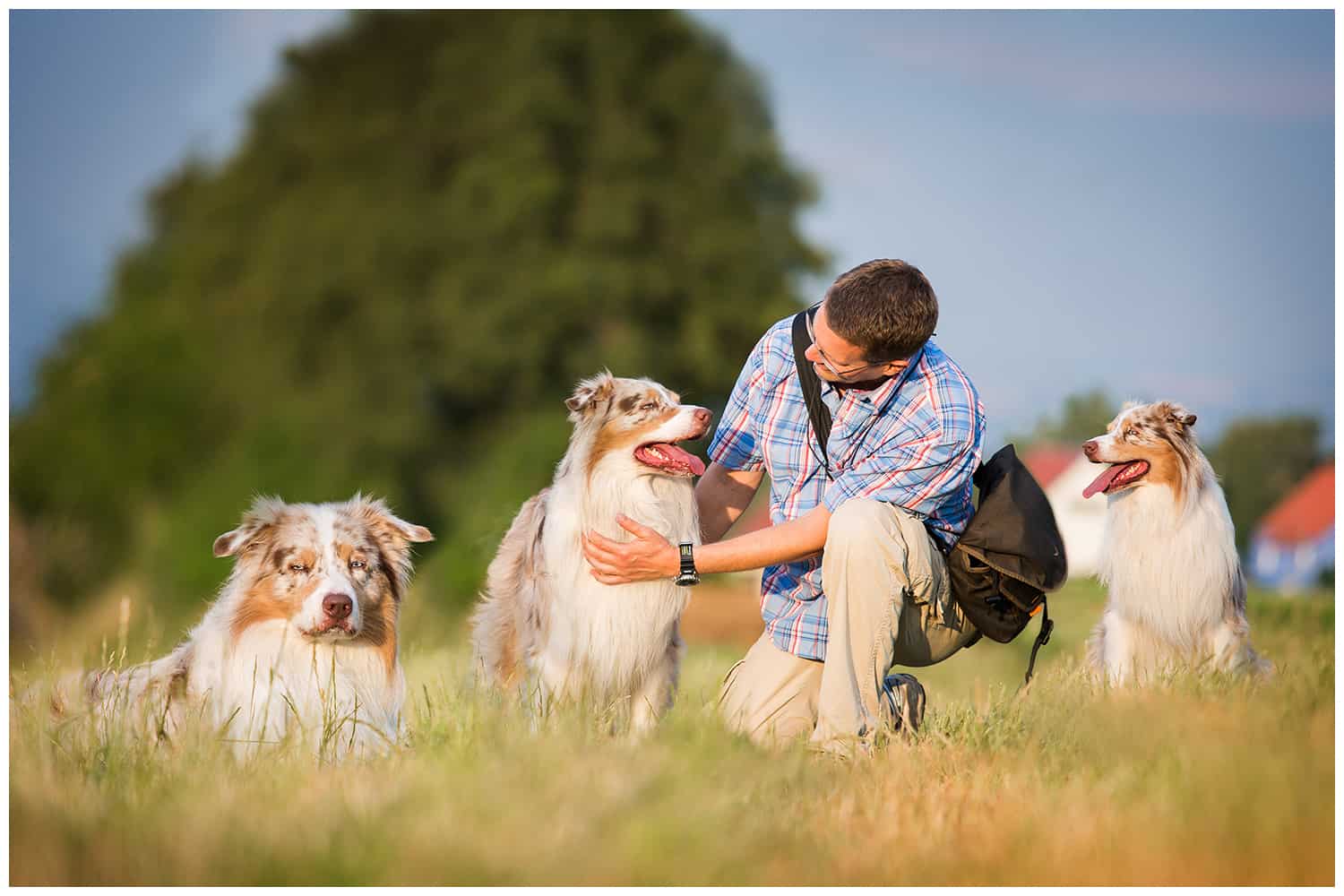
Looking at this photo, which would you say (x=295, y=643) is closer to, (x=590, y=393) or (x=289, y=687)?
(x=289, y=687)

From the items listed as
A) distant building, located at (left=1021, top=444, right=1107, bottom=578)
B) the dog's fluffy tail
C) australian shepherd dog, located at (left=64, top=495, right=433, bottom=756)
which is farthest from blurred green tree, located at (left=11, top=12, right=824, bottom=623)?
australian shepherd dog, located at (left=64, top=495, right=433, bottom=756)

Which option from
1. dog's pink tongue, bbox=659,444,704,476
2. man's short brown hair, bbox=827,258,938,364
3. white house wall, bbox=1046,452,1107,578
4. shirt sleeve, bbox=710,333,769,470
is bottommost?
white house wall, bbox=1046,452,1107,578

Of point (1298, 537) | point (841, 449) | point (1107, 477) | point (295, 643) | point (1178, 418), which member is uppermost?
point (1178, 418)

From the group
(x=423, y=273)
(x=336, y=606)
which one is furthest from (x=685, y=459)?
(x=423, y=273)

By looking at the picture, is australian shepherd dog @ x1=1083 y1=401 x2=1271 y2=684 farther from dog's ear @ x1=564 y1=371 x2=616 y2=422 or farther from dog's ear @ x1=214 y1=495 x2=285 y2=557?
dog's ear @ x1=214 y1=495 x2=285 y2=557

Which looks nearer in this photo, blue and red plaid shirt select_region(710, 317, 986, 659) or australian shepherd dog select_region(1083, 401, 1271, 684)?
blue and red plaid shirt select_region(710, 317, 986, 659)

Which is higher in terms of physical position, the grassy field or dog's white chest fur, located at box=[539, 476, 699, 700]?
dog's white chest fur, located at box=[539, 476, 699, 700]

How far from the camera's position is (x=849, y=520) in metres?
3.94

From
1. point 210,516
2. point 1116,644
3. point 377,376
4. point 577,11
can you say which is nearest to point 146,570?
point 210,516

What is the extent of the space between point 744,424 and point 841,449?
434mm

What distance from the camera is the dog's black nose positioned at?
3740 mm

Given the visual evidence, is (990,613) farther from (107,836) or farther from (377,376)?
(377,376)

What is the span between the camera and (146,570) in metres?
15.1

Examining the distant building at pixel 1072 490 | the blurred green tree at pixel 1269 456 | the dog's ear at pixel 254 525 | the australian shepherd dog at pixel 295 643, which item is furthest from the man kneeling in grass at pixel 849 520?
the distant building at pixel 1072 490
